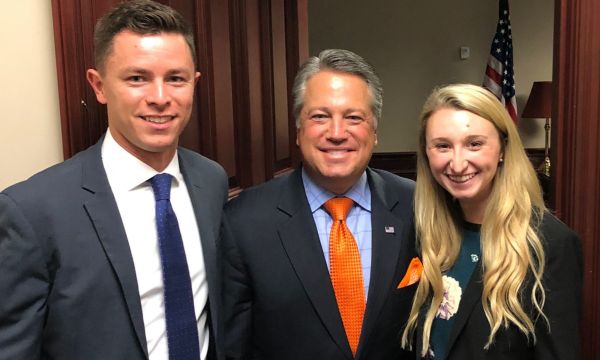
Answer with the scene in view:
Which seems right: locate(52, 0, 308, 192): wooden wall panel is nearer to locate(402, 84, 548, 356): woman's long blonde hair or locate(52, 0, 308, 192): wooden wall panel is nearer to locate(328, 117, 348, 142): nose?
locate(328, 117, 348, 142): nose

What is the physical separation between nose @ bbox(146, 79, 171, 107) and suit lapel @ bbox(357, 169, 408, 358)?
2.11 ft

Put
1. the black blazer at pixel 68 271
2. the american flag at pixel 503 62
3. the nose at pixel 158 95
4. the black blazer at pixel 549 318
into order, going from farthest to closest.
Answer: the american flag at pixel 503 62, the black blazer at pixel 549 318, the nose at pixel 158 95, the black blazer at pixel 68 271

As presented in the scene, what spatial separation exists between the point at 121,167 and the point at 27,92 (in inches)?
10.1

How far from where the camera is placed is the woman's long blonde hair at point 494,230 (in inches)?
51.6

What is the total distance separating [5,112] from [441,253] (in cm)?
106

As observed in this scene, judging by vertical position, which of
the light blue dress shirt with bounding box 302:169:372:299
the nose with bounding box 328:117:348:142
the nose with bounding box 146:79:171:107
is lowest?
the light blue dress shirt with bounding box 302:169:372:299

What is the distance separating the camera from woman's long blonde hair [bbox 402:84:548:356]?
1312 millimetres

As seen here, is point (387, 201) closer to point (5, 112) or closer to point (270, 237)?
point (270, 237)

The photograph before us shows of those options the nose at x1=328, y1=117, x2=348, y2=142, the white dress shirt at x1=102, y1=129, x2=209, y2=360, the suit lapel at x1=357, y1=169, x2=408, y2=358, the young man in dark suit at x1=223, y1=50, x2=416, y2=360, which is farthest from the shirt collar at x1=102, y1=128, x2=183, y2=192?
the suit lapel at x1=357, y1=169, x2=408, y2=358

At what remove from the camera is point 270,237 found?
Answer: 149cm

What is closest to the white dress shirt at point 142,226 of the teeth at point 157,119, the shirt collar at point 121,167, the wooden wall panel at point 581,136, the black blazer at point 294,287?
the shirt collar at point 121,167

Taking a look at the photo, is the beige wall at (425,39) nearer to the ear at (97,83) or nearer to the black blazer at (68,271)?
the ear at (97,83)

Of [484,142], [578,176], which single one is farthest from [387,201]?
[578,176]

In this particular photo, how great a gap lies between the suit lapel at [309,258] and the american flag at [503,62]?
4078 mm
